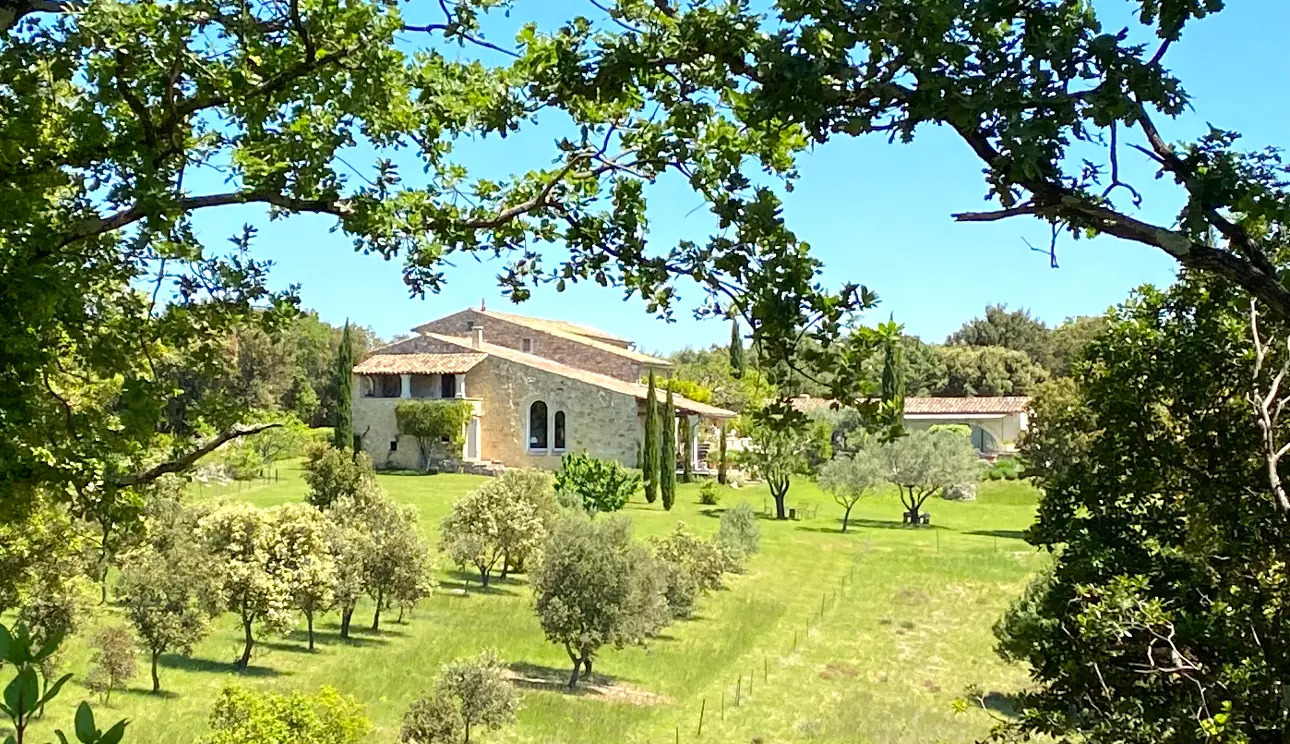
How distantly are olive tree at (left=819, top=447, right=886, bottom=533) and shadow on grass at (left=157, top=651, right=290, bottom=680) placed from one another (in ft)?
77.3

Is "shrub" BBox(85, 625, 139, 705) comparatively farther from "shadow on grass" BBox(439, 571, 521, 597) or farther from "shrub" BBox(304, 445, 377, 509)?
"shrub" BBox(304, 445, 377, 509)

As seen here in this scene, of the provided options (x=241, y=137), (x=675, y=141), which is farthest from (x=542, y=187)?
(x=241, y=137)

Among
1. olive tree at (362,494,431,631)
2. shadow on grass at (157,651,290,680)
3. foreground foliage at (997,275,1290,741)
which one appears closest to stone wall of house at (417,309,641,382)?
olive tree at (362,494,431,631)

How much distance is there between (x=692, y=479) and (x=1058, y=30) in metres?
44.4

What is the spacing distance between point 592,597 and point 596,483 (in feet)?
55.3

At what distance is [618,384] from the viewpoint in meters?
44.8

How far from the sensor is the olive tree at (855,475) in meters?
37.2

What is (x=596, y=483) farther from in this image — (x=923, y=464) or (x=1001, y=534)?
(x=1001, y=534)

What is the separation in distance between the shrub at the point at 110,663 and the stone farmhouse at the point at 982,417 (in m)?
45.5

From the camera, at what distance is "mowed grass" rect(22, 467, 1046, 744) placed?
592 inches

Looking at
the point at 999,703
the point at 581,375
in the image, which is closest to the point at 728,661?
the point at 999,703

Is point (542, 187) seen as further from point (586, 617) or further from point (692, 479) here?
point (692, 479)

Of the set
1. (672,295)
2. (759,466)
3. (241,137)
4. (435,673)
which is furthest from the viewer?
(759,466)

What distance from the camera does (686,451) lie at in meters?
47.2
